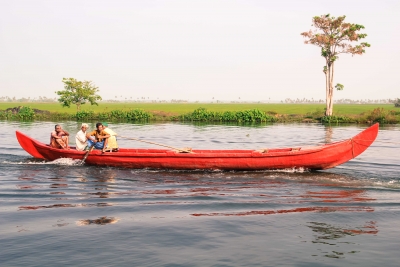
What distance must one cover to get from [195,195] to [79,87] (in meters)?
41.3

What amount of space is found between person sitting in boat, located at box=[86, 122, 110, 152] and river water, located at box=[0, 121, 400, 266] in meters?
1.46

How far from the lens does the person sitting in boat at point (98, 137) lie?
14.3 metres

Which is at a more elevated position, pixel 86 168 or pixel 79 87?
pixel 79 87

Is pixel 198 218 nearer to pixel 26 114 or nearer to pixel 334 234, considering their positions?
pixel 334 234

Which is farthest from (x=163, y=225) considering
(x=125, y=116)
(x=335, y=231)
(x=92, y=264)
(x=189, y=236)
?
(x=125, y=116)

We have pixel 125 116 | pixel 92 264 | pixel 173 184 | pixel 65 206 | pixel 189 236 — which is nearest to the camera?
pixel 92 264

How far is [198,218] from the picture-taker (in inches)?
320

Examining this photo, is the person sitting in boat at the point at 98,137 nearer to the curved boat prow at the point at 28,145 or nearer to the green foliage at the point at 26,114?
the curved boat prow at the point at 28,145

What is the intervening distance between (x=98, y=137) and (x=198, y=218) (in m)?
7.31

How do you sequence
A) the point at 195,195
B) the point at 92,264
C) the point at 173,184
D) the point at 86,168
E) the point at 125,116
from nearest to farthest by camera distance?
the point at 92,264
the point at 195,195
the point at 173,184
the point at 86,168
the point at 125,116

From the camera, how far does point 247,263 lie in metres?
6.04

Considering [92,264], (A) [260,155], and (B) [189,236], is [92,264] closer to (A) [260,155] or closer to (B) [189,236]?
(B) [189,236]

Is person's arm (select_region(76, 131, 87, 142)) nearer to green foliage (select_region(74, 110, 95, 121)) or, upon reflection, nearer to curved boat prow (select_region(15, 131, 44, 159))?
curved boat prow (select_region(15, 131, 44, 159))

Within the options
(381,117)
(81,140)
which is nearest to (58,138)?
(81,140)
